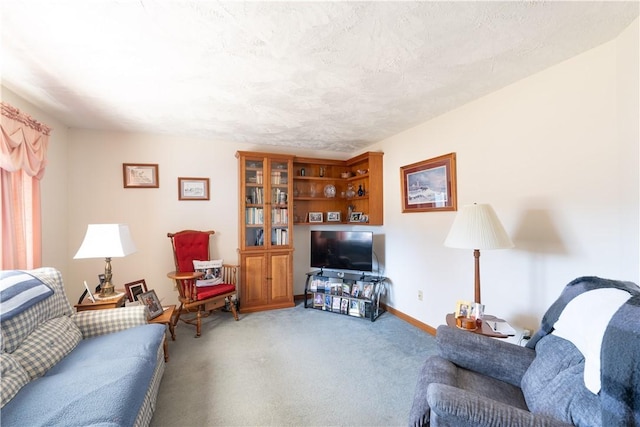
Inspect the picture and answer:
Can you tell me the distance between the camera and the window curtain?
6.34ft

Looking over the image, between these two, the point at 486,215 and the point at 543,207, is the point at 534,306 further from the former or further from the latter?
the point at 486,215

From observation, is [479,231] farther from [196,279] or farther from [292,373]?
[196,279]

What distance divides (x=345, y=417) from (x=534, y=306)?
1577mm

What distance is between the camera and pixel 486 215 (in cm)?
178

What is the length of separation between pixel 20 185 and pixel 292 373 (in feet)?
8.62

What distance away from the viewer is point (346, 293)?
3521 mm

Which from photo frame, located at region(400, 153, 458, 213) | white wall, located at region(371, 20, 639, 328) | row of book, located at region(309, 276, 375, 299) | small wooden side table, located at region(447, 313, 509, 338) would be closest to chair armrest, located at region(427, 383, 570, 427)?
small wooden side table, located at region(447, 313, 509, 338)

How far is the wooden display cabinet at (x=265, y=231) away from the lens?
3537 mm

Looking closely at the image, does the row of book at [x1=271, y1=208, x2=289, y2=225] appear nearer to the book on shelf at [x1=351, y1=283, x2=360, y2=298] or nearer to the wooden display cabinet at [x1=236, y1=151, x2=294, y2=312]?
the wooden display cabinet at [x1=236, y1=151, x2=294, y2=312]

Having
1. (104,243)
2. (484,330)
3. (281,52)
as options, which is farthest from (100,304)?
(484,330)

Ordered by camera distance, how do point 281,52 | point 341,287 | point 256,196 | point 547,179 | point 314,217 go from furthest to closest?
1. point 314,217
2. point 256,196
3. point 341,287
4. point 547,179
5. point 281,52

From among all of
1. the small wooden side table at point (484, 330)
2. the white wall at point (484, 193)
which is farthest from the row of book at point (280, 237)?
the small wooden side table at point (484, 330)

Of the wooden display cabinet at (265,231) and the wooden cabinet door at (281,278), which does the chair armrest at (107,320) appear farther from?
the wooden cabinet door at (281,278)

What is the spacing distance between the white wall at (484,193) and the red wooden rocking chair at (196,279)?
0.24 m
